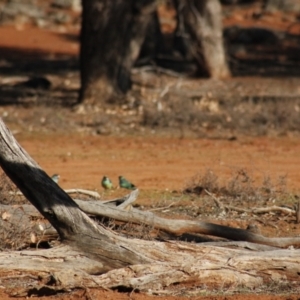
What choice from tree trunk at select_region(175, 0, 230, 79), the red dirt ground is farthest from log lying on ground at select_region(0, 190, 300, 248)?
tree trunk at select_region(175, 0, 230, 79)

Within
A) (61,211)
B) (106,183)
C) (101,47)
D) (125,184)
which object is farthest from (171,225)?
(101,47)

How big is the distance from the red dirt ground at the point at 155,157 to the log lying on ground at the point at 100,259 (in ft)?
11.3

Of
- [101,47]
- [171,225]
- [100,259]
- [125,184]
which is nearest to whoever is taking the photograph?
[100,259]

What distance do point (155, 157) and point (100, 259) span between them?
6.25 metres

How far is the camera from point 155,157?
41.2 ft

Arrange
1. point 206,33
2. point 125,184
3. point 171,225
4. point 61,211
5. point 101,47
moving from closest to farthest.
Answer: point 61,211
point 171,225
point 125,184
point 101,47
point 206,33

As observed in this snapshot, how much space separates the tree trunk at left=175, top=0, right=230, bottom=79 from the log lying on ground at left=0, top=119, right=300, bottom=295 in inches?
520

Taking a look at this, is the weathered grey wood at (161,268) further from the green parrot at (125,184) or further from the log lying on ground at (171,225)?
the green parrot at (125,184)

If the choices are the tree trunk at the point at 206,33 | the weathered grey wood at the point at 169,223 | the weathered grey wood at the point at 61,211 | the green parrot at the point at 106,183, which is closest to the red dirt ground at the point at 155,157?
the green parrot at the point at 106,183

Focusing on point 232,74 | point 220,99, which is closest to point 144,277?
point 220,99

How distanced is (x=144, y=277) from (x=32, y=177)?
3.18 feet

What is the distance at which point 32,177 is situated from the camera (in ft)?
20.3

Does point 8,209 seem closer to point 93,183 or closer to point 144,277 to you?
point 144,277

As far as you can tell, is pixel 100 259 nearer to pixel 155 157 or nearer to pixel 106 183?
pixel 106 183
